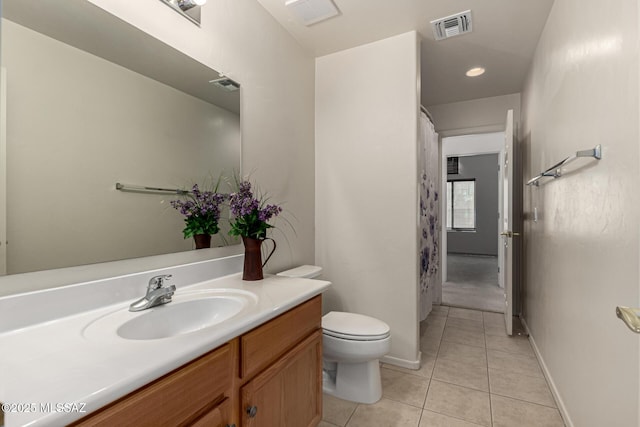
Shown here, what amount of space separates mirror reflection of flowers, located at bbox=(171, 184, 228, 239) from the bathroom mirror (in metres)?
0.04

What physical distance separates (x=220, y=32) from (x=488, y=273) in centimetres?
559

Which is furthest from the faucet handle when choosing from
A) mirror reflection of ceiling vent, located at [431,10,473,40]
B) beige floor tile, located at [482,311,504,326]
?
beige floor tile, located at [482,311,504,326]

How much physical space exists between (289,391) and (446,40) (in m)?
2.54

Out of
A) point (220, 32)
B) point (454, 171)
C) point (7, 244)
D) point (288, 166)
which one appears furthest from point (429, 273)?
point (454, 171)

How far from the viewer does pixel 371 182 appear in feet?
7.58

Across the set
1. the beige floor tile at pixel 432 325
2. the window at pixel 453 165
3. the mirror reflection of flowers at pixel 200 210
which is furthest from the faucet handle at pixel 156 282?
the window at pixel 453 165

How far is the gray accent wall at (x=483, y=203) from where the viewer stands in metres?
7.19

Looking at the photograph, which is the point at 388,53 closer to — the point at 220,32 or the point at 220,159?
the point at 220,32

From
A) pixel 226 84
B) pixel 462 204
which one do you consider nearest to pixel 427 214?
pixel 226 84

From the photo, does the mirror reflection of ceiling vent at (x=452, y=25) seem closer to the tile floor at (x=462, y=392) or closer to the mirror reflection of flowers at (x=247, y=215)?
the mirror reflection of flowers at (x=247, y=215)

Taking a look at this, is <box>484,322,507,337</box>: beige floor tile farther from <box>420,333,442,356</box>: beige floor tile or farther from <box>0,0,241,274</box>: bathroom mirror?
<box>0,0,241,274</box>: bathroom mirror

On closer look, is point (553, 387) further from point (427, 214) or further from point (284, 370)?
point (284, 370)

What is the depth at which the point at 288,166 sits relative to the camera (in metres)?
2.17

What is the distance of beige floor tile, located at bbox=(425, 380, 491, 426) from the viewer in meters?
1.68
